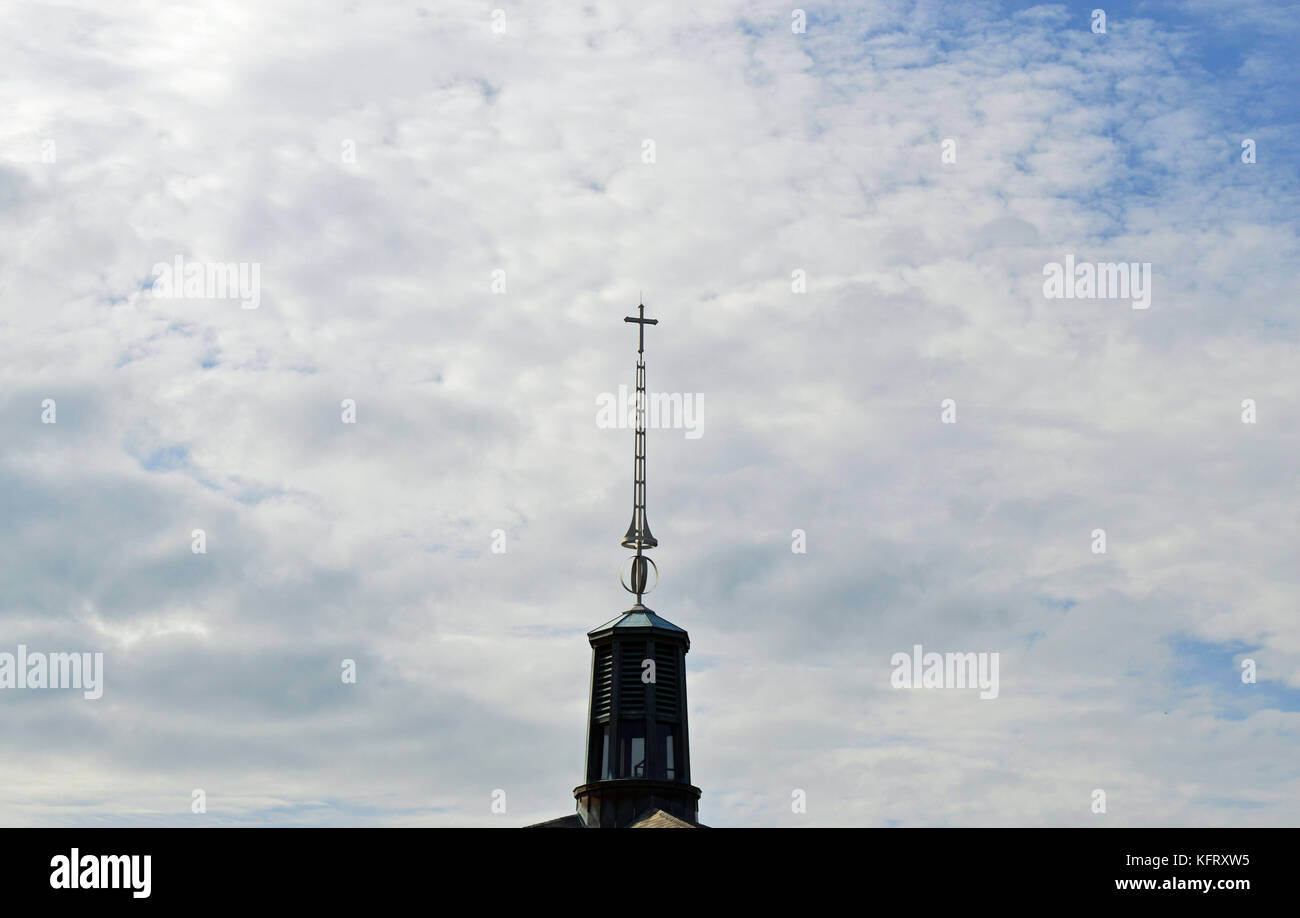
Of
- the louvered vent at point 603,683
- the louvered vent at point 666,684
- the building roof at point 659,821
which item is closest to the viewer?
the building roof at point 659,821

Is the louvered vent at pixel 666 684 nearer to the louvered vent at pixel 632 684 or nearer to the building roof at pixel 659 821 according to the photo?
the louvered vent at pixel 632 684

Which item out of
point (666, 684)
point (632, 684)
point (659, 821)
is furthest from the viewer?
point (666, 684)

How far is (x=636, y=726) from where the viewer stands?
258 feet

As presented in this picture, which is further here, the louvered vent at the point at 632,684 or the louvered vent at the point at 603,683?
the louvered vent at the point at 603,683

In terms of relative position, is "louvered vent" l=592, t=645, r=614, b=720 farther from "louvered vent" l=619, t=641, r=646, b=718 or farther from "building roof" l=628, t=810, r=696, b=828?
"building roof" l=628, t=810, r=696, b=828

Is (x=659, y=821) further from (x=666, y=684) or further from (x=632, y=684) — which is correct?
(x=666, y=684)

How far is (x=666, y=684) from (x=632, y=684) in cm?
165

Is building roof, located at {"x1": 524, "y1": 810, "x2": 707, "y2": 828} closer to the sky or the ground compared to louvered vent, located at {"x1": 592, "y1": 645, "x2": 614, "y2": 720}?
closer to the ground

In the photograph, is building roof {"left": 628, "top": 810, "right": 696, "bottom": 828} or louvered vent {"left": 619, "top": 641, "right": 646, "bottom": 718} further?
louvered vent {"left": 619, "top": 641, "right": 646, "bottom": 718}

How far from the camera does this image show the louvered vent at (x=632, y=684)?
78.6 meters

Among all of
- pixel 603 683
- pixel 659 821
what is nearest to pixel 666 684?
pixel 603 683

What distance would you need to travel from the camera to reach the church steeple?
7731 centimetres
